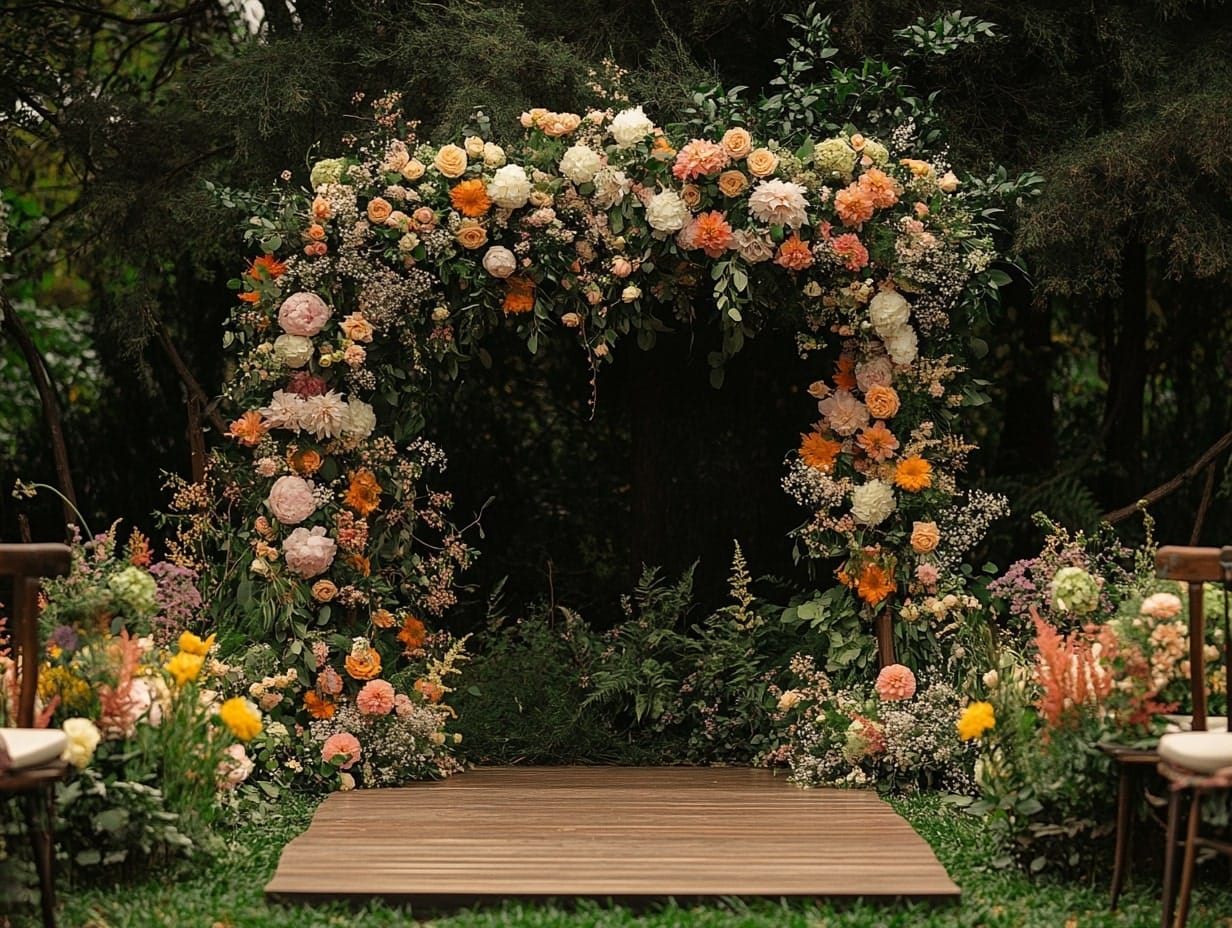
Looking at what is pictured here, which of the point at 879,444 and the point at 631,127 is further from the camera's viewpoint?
the point at 879,444

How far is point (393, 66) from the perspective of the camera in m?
6.82

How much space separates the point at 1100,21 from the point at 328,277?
3.51 m

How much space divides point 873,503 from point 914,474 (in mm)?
195

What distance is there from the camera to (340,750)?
541 cm

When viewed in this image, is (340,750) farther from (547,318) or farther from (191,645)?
(547,318)

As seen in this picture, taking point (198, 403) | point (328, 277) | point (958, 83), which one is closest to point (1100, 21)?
point (958, 83)

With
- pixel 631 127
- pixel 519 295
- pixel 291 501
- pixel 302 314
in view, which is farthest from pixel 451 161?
pixel 291 501

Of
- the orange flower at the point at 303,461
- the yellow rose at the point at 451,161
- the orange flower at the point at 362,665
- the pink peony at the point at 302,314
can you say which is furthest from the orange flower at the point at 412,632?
the yellow rose at the point at 451,161

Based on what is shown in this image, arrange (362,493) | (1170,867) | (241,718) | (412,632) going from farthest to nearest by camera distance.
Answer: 1. (412,632)
2. (362,493)
3. (241,718)
4. (1170,867)

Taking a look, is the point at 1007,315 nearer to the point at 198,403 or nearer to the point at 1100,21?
the point at 1100,21

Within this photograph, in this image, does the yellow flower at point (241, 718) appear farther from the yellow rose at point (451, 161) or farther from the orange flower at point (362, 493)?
the yellow rose at point (451, 161)

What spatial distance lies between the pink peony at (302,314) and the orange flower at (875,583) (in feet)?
7.46

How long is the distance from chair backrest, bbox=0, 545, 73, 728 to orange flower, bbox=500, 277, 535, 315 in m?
2.28

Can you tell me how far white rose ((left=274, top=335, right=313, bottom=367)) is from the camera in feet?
18.4
